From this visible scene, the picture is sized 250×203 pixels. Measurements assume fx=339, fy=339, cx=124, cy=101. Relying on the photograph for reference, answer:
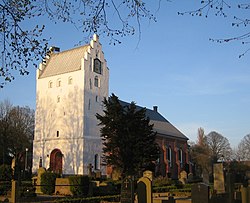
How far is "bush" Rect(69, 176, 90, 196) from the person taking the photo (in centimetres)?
2086

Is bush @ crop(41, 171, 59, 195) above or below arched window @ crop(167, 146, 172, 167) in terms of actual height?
below

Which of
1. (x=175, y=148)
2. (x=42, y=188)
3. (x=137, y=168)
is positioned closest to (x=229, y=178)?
(x=42, y=188)

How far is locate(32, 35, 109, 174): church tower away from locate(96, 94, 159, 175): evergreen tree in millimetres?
12248

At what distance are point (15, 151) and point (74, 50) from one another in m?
18.0

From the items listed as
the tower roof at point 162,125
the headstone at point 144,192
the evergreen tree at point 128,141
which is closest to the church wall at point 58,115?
the evergreen tree at point 128,141

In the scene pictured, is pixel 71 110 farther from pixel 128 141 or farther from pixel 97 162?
pixel 128 141

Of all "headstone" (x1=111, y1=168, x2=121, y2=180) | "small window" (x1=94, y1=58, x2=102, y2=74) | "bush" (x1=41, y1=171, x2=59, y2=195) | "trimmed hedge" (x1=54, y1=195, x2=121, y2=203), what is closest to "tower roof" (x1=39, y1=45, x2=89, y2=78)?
"small window" (x1=94, y1=58, x2=102, y2=74)

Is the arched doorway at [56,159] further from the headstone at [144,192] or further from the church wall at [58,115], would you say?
the headstone at [144,192]

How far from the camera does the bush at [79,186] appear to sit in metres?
20.9

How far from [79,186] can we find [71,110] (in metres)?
25.9

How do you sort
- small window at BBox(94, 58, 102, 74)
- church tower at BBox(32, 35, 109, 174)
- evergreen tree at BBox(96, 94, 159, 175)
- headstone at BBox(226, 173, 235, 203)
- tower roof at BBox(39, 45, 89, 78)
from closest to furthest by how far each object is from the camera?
1. headstone at BBox(226, 173, 235, 203)
2. evergreen tree at BBox(96, 94, 159, 175)
3. church tower at BBox(32, 35, 109, 174)
4. tower roof at BBox(39, 45, 89, 78)
5. small window at BBox(94, 58, 102, 74)

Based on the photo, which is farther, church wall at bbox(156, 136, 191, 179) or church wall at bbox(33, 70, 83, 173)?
church wall at bbox(156, 136, 191, 179)

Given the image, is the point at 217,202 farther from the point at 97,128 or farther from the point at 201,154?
the point at 201,154

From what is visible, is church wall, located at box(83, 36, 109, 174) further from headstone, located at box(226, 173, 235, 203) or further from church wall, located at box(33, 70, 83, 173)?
headstone, located at box(226, 173, 235, 203)
